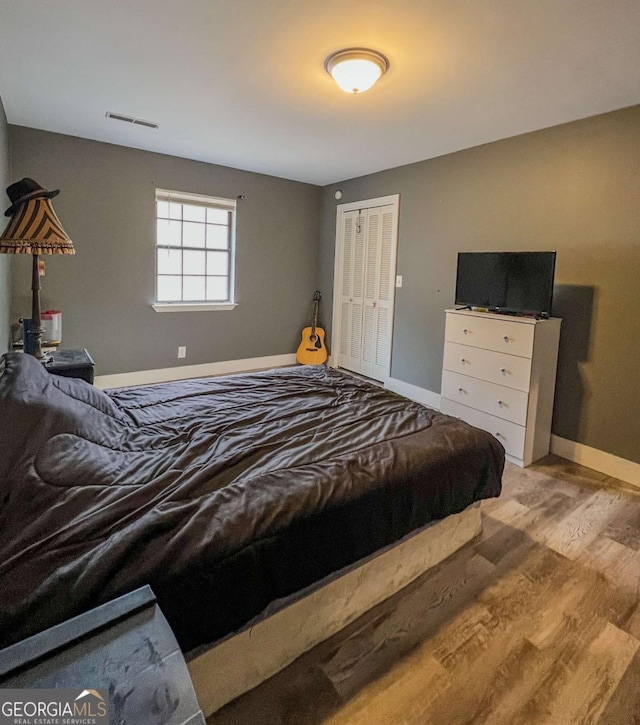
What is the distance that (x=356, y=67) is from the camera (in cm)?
233

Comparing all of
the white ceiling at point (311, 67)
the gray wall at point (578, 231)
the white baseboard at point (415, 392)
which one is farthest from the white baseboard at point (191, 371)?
the gray wall at point (578, 231)

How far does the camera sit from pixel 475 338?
3447mm

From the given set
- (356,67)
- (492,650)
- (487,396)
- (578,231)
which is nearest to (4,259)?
(356,67)

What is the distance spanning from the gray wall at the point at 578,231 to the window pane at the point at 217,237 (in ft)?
7.75

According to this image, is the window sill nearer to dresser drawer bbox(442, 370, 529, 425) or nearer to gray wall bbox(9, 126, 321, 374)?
gray wall bbox(9, 126, 321, 374)

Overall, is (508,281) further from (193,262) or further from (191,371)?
(191,371)

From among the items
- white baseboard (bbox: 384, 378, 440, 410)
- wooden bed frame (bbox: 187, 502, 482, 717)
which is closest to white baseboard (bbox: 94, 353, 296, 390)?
white baseboard (bbox: 384, 378, 440, 410)

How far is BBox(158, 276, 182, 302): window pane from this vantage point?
4770mm

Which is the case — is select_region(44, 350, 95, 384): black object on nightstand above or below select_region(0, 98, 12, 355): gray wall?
below

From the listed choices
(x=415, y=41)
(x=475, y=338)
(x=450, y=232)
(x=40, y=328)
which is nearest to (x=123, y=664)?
(x=40, y=328)

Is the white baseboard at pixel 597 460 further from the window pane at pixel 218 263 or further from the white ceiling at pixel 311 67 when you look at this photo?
the window pane at pixel 218 263

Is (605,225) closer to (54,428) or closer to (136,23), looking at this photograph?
A: (136,23)

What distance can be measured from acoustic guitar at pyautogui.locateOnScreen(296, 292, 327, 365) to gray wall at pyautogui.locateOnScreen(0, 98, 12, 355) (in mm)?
3171

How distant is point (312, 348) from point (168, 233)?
2.19 metres
